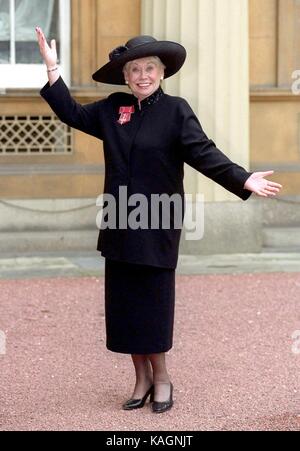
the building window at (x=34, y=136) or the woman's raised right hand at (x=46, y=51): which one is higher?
the woman's raised right hand at (x=46, y=51)

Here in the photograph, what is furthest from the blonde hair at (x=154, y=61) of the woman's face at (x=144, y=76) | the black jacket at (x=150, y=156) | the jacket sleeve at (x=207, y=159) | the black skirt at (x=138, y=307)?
the black skirt at (x=138, y=307)

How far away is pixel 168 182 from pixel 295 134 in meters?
5.99

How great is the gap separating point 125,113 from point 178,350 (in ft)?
6.91

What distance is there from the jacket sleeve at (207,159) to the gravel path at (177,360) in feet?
4.00

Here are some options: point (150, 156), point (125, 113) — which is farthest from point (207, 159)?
point (125, 113)

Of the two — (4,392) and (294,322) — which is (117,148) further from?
(294,322)

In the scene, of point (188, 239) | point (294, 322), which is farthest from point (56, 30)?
point (294, 322)

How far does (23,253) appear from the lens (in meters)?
11.5

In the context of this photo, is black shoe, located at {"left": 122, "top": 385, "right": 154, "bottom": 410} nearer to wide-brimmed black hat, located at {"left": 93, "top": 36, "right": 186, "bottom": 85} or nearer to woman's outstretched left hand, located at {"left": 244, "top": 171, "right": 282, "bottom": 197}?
woman's outstretched left hand, located at {"left": 244, "top": 171, "right": 282, "bottom": 197}

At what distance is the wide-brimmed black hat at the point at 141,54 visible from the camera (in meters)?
6.19

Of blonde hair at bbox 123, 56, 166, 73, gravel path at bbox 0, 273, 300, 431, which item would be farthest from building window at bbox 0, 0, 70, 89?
blonde hair at bbox 123, 56, 166, 73

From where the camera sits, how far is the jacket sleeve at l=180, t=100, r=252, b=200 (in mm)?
6082

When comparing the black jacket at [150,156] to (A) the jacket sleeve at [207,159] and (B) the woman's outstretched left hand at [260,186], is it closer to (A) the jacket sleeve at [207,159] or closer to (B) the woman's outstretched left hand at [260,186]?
(A) the jacket sleeve at [207,159]

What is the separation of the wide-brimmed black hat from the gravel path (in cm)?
178
